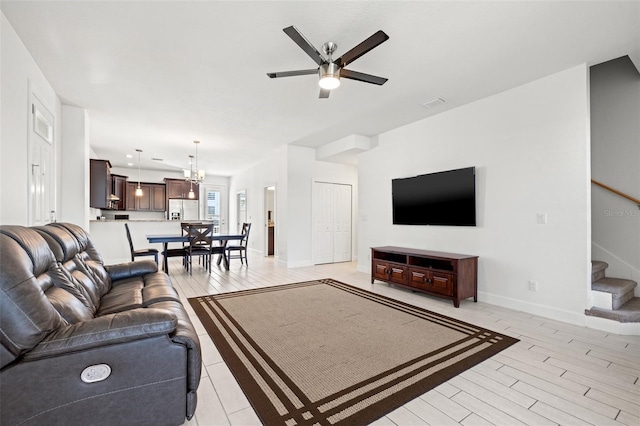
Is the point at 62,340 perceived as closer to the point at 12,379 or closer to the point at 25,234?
the point at 12,379

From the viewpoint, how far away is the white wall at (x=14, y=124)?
2338 mm

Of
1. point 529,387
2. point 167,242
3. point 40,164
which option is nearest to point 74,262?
point 40,164

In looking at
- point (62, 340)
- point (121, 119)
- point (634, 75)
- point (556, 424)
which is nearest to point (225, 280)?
point (121, 119)

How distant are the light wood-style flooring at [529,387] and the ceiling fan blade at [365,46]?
8.18 feet

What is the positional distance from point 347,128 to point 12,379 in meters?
4.99

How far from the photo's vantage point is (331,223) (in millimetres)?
7145

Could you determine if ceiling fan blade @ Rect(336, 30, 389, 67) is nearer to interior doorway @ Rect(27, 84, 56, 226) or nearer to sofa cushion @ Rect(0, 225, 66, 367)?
sofa cushion @ Rect(0, 225, 66, 367)

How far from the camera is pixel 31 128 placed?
9.48ft

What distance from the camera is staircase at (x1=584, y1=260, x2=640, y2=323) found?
2826 mm

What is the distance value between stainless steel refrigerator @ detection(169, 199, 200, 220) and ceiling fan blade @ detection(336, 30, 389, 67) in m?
9.17

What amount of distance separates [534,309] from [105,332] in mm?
4139

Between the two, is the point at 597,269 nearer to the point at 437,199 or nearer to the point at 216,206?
the point at 437,199

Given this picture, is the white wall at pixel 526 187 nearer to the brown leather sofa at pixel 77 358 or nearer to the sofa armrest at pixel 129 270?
the brown leather sofa at pixel 77 358

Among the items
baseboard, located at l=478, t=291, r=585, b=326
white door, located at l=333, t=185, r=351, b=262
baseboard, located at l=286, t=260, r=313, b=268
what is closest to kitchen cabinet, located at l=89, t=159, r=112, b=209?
baseboard, located at l=286, t=260, r=313, b=268
